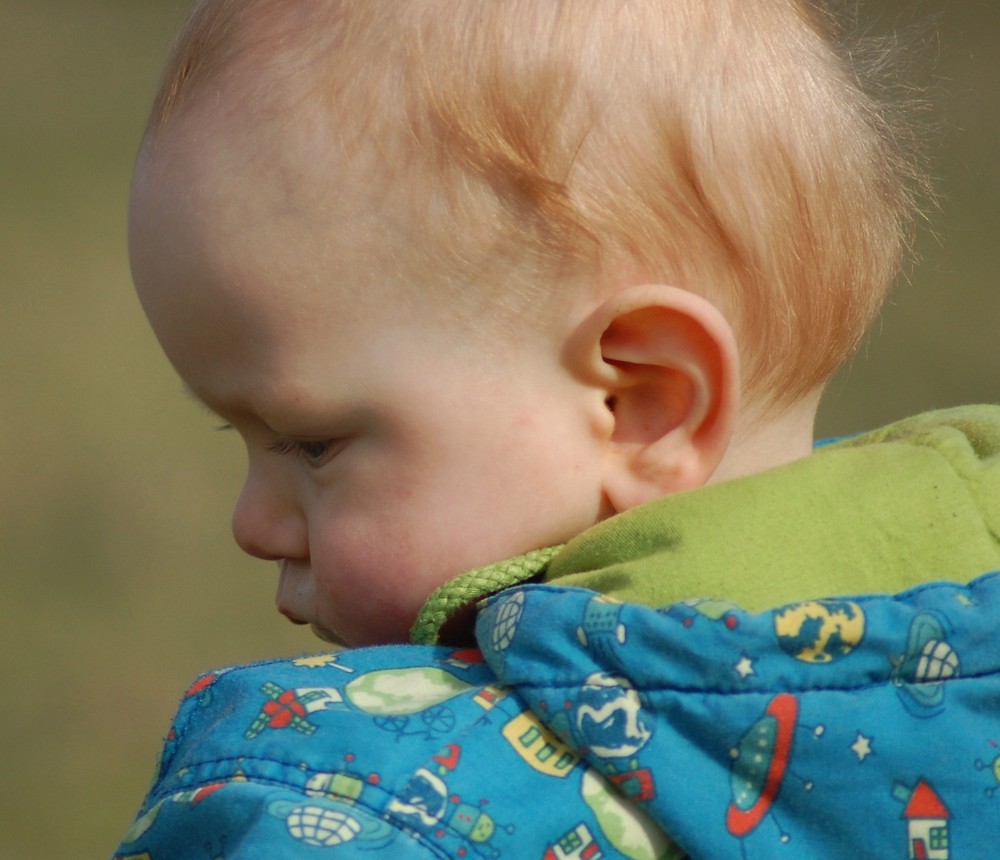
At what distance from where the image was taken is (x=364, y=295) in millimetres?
1021

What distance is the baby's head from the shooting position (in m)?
1.02

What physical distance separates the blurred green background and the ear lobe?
1.36 meters

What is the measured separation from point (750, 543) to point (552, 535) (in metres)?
0.19

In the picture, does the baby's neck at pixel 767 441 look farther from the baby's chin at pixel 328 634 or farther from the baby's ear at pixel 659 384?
the baby's chin at pixel 328 634

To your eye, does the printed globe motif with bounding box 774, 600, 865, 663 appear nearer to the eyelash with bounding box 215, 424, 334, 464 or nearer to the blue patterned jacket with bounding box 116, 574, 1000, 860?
the blue patterned jacket with bounding box 116, 574, 1000, 860

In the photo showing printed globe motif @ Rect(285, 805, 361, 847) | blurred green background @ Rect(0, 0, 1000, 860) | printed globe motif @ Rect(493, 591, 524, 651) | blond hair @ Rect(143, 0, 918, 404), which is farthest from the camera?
blurred green background @ Rect(0, 0, 1000, 860)

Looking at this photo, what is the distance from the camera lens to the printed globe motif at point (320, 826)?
0.79 metres

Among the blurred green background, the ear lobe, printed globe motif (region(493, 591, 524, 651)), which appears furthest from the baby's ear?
the blurred green background

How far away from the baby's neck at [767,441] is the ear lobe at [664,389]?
0.17 ft

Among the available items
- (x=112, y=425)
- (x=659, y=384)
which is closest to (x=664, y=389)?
(x=659, y=384)

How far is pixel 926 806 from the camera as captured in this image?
2.77 feet

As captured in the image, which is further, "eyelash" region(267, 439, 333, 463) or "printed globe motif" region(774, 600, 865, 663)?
"eyelash" region(267, 439, 333, 463)

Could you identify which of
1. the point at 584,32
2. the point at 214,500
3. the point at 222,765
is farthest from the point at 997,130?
the point at 222,765

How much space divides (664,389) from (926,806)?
35 cm
